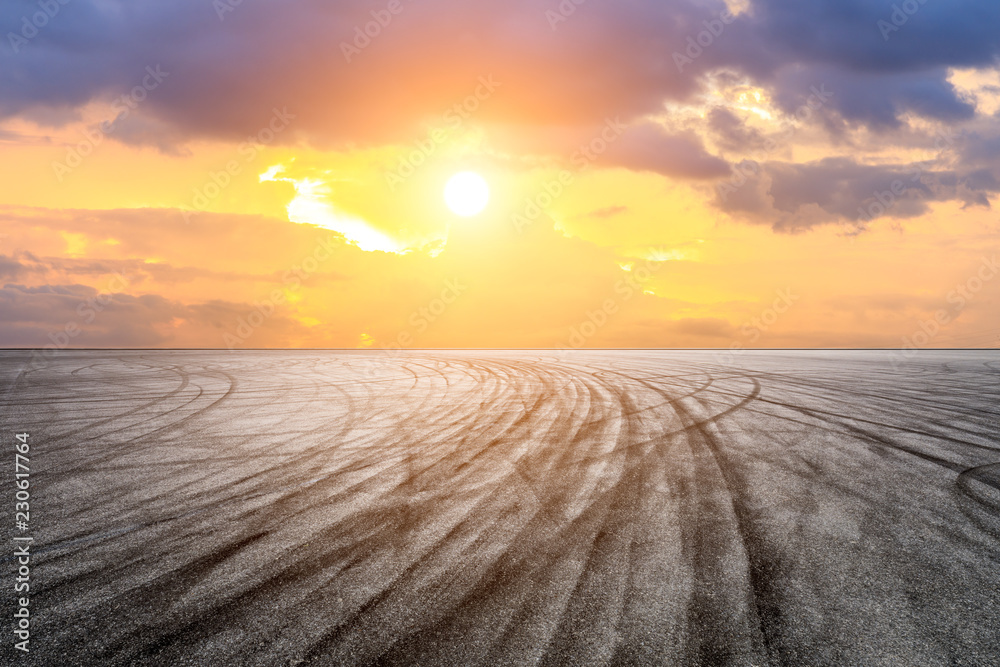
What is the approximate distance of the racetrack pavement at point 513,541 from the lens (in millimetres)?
3289

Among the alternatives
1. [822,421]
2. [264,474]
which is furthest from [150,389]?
[822,421]

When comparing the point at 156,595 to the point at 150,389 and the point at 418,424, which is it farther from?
the point at 150,389

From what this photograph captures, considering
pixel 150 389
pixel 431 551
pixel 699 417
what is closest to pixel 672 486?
pixel 431 551

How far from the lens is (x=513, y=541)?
477 cm

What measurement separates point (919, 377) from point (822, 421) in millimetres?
14092

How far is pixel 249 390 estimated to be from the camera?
16.3m

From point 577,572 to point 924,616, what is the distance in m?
2.47

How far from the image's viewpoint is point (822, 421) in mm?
10672

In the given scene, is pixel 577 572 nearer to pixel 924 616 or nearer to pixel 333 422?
pixel 924 616

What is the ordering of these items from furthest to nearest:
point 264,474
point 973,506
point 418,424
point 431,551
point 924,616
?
point 418,424, point 264,474, point 973,506, point 431,551, point 924,616

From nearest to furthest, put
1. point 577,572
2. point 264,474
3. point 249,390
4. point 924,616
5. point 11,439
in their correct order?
1. point 924,616
2. point 577,572
3. point 264,474
4. point 11,439
5. point 249,390

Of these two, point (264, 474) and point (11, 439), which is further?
point (11, 439)

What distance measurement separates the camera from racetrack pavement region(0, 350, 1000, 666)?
10.8ft

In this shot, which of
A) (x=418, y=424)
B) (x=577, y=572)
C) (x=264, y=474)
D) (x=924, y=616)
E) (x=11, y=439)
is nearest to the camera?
(x=924, y=616)
